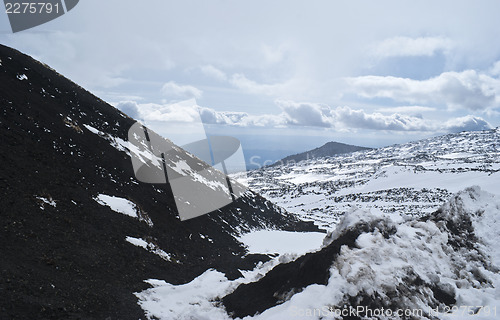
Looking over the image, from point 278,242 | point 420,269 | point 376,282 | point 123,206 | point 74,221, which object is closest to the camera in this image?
point 376,282

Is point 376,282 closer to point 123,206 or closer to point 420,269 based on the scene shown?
point 420,269

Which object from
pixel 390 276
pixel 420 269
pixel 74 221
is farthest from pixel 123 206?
pixel 420 269

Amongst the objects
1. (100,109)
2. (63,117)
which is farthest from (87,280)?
(100,109)

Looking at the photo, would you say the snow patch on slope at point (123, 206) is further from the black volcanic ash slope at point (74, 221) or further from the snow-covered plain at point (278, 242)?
the snow-covered plain at point (278, 242)

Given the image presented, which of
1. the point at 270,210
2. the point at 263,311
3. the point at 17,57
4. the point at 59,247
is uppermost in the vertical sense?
the point at 17,57

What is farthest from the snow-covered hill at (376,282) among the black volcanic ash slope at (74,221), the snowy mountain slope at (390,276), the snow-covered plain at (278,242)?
the snow-covered plain at (278,242)

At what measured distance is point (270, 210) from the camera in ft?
210

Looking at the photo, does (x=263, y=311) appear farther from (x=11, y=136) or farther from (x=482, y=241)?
(x=11, y=136)

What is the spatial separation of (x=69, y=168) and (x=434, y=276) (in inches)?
1243

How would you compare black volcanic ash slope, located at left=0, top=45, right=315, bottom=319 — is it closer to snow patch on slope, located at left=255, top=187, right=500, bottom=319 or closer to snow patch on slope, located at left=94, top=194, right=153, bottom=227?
snow patch on slope, located at left=94, top=194, right=153, bottom=227

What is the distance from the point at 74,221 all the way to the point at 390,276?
71.5 ft

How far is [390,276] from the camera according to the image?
14.5 meters

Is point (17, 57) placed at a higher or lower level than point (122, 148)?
higher

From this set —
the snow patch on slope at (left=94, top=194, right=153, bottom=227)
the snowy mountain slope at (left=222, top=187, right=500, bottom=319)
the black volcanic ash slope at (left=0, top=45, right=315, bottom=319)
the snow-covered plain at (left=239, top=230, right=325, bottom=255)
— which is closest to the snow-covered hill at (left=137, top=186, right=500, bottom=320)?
the snowy mountain slope at (left=222, top=187, right=500, bottom=319)
